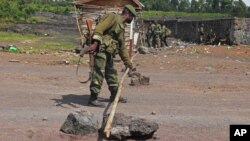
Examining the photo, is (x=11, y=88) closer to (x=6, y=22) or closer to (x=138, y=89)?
(x=138, y=89)

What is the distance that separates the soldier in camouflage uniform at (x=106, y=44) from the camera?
9.42 m

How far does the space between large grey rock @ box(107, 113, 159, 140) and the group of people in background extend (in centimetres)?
2474

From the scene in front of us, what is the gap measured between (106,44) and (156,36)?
2331 cm

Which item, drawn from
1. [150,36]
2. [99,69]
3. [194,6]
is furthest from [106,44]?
[194,6]

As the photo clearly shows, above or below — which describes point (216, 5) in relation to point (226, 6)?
below

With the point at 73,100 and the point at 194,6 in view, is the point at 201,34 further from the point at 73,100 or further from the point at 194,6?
the point at 194,6

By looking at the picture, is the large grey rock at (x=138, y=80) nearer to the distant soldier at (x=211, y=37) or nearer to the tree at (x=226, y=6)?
the distant soldier at (x=211, y=37)

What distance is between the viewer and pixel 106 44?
9.52 metres

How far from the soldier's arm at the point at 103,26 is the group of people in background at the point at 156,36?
2241 centimetres

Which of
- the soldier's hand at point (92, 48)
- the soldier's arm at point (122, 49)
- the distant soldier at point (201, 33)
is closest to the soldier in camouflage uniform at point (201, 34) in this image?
the distant soldier at point (201, 33)

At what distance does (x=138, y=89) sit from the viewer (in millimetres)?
12633

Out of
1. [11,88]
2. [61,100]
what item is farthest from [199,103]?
[11,88]

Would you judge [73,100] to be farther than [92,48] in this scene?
Yes

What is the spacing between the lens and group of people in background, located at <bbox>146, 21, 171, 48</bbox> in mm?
32128
